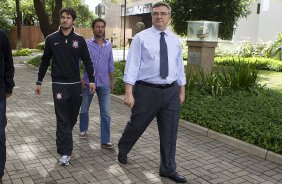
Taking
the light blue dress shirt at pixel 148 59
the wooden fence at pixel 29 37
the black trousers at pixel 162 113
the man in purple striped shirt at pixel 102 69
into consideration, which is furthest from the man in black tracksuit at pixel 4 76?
the wooden fence at pixel 29 37

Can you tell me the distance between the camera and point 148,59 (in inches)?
158

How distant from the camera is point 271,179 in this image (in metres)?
4.52

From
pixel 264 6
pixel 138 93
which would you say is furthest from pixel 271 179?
pixel 264 6

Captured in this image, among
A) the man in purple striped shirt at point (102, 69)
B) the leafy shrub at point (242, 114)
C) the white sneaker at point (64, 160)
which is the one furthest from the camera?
the leafy shrub at point (242, 114)

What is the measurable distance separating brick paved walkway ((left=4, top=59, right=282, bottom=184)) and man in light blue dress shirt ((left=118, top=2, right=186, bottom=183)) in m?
0.47

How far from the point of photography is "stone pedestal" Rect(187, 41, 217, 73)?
1012 centimetres

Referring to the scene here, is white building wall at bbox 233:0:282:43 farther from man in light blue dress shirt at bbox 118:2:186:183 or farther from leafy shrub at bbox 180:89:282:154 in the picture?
man in light blue dress shirt at bbox 118:2:186:183

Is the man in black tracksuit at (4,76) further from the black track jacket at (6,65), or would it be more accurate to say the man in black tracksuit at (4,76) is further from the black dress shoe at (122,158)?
the black dress shoe at (122,158)

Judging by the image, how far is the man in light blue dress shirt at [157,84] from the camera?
3.98 meters

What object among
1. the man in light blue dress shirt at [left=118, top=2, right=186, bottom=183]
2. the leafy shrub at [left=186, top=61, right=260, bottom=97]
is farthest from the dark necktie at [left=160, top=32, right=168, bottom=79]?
the leafy shrub at [left=186, top=61, right=260, bottom=97]

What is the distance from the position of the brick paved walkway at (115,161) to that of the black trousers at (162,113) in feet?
1.05

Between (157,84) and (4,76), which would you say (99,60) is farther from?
(4,76)

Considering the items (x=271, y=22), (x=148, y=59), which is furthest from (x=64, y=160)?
(x=271, y=22)

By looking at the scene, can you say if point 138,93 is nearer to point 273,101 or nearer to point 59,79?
point 59,79
